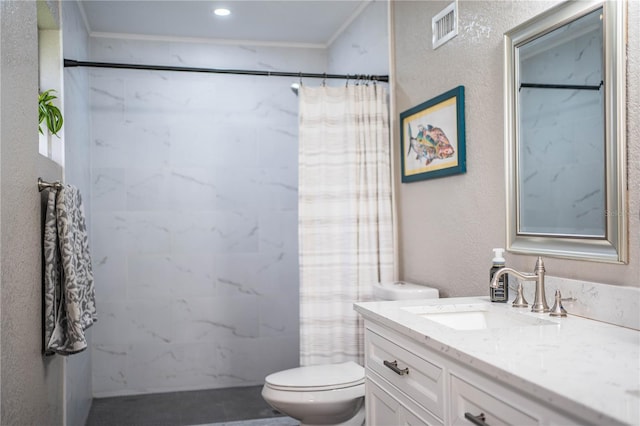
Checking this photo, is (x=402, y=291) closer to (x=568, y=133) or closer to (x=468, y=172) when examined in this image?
(x=468, y=172)

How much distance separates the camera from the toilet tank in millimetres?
2695

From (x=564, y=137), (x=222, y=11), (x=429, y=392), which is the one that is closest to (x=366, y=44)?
(x=222, y=11)

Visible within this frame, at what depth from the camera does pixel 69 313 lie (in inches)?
86.9

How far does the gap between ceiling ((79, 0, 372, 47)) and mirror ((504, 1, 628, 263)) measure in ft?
5.59

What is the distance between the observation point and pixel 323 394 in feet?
8.23

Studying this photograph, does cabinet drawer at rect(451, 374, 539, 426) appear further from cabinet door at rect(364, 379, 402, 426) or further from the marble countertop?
cabinet door at rect(364, 379, 402, 426)

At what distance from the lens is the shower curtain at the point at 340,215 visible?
304cm

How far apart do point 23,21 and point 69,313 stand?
1042mm

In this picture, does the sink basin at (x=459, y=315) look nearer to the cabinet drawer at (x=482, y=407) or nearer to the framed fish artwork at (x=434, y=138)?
the cabinet drawer at (x=482, y=407)

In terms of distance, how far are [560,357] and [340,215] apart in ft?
6.15

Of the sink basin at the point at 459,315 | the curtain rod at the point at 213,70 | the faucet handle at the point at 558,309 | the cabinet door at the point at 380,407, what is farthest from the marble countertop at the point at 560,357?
the curtain rod at the point at 213,70

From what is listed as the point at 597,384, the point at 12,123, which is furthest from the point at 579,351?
the point at 12,123

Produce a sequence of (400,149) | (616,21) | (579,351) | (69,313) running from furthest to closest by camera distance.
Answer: (400,149)
(69,313)
(616,21)
(579,351)

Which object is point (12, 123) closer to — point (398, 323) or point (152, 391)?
point (398, 323)
